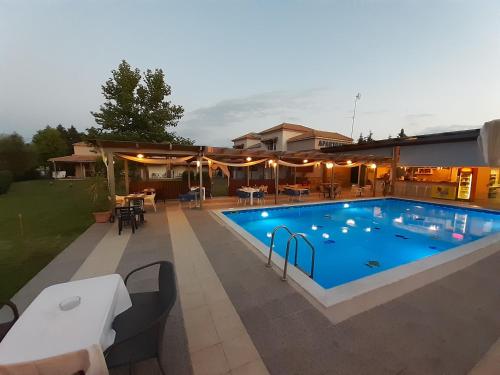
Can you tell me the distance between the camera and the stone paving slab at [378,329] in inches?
80.7

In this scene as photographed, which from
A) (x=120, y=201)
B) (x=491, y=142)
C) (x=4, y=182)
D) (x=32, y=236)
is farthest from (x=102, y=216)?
(x=4, y=182)

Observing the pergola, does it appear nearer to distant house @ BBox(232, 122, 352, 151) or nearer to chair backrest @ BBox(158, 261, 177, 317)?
chair backrest @ BBox(158, 261, 177, 317)

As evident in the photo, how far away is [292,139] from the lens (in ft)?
84.4

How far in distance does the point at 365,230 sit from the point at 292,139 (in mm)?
19089

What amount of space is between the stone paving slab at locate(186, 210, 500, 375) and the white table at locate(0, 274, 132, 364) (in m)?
1.49

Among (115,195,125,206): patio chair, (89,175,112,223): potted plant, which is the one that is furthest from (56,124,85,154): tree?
(115,195,125,206): patio chair

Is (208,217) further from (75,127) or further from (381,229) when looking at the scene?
(75,127)

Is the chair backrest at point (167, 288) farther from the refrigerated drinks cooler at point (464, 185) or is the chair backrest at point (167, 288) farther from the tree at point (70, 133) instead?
the tree at point (70, 133)

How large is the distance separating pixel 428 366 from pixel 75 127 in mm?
67768

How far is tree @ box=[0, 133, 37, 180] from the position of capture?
66.2ft

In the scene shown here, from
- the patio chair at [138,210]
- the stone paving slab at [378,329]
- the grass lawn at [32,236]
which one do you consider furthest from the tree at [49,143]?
the stone paving slab at [378,329]

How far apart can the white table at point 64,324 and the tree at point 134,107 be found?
656 inches

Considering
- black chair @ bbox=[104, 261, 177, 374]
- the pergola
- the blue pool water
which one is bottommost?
the blue pool water

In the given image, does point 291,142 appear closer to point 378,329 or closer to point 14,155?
point 378,329
